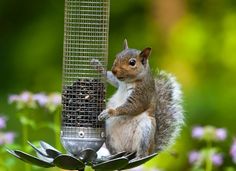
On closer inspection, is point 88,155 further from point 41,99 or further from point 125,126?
point 41,99

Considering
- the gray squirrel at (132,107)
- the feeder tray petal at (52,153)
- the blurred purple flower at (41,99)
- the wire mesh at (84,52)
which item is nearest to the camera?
the feeder tray petal at (52,153)

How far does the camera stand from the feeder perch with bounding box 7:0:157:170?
12.8ft

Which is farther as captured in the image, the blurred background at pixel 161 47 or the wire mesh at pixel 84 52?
the blurred background at pixel 161 47

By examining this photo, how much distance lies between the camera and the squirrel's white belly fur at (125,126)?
12.9 ft

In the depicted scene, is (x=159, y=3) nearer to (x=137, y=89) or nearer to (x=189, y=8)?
(x=189, y=8)

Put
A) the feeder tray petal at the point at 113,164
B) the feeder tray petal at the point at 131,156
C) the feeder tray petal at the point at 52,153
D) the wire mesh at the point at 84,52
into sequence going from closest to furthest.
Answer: the feeder tray petal at the point at 113,164 < the feeder tray petal at the point at 52,153 < the feeder tray petal at the point at 131,156 < the wire mesh at the point at 84,52

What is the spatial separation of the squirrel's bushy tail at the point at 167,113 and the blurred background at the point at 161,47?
231 cm

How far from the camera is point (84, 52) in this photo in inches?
158

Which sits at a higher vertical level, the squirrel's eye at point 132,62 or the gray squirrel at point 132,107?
the squirrel's eye at point 132,62

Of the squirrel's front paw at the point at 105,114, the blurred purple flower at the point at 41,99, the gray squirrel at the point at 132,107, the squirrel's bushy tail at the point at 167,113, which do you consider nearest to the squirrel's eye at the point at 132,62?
the gray squirrel at the point at 132,107

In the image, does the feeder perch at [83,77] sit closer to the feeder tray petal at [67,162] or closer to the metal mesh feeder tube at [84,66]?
the metal mesh feeder tube at [84,66]

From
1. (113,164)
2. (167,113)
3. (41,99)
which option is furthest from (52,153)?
(41,99)

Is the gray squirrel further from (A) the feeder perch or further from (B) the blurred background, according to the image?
(B) the blurred background

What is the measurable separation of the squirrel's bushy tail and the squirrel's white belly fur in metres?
0.21
